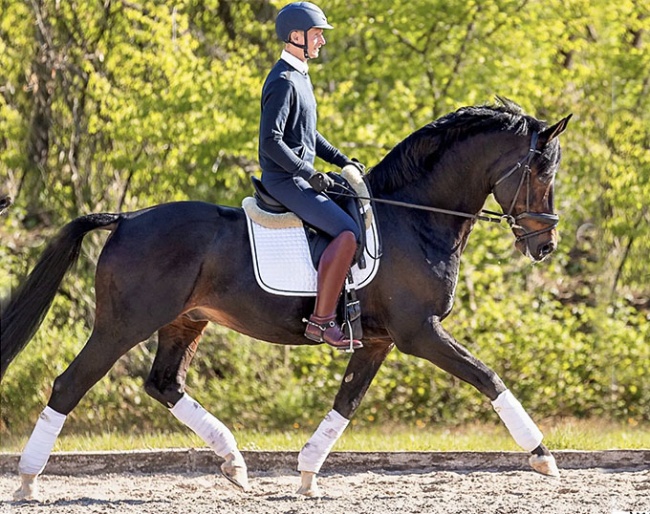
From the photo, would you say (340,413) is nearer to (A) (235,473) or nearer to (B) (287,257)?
(A) (235,473)

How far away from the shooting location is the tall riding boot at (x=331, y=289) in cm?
629

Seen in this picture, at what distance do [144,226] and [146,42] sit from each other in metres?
5.89

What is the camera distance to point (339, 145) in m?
11.1

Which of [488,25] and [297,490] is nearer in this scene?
[297,490]

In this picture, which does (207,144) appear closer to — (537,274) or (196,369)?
(196,369)

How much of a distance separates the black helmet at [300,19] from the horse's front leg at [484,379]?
73.7 inches

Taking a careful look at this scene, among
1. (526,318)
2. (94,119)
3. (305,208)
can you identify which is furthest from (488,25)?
(305,208)

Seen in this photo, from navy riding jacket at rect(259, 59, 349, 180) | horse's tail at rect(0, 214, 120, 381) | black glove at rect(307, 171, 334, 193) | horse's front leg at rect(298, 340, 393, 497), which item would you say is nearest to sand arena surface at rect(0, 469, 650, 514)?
horse's front leg at rect(298, 340, 393, 497)

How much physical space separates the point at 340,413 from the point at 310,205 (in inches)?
54.7

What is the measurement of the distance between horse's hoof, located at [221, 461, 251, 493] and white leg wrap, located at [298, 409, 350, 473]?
0.37 m

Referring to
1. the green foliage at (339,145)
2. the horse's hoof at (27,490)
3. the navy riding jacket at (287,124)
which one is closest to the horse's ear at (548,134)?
the navy riding jacket at (287,124)

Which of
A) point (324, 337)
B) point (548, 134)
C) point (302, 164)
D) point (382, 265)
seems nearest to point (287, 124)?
point (302, 164)

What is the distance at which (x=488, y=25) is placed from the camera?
11508 millimetres

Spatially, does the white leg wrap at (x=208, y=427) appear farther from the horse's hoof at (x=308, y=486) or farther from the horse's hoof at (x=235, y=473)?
the horse's hoof at (x=308, y=486)
